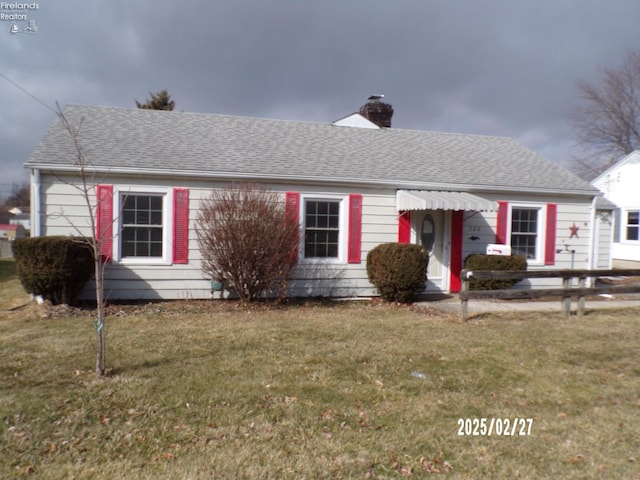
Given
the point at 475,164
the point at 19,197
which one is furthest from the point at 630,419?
the point at 19,197

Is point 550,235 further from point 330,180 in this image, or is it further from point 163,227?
point 163,227

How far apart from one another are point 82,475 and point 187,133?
31.8 feet

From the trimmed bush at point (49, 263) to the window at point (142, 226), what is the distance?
122 centimetres

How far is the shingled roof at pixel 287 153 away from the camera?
9.77 m

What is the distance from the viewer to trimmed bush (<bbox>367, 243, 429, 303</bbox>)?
967cm

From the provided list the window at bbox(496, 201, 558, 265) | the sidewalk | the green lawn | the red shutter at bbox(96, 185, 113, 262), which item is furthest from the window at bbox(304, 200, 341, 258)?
the window at bbox(496, 201, 558, 265)

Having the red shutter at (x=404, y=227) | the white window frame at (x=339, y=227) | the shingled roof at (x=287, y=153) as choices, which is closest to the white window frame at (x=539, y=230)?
the shingled roof at (x=287, y=153)

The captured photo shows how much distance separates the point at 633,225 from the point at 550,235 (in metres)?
11.1

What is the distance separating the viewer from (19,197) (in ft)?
185

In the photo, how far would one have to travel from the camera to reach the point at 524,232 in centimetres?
1214

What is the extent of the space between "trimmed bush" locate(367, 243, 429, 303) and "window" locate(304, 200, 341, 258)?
3.97ft
